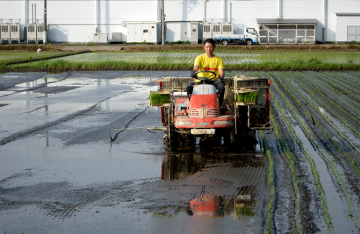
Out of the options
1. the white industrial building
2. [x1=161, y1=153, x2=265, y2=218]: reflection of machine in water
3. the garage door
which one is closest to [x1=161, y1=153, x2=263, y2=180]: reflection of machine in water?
[x1=161, y1=153, x2=265, y2=218]: reflection of machine in water

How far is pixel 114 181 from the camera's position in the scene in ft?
23.6

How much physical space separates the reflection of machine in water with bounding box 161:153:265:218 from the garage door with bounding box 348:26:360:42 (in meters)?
49.0

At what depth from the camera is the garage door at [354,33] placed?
53594mm

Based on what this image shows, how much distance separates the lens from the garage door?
53.6m

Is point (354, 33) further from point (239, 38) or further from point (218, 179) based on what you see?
point (218, 179)

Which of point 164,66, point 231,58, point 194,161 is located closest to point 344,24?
point 231,58

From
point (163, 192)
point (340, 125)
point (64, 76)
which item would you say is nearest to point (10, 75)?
point (64, 76)

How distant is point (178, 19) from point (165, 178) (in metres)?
48.8

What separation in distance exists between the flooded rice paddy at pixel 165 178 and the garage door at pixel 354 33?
42.8m

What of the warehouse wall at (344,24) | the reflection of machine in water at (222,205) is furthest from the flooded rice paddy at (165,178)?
the warehouse wall at (344,24)

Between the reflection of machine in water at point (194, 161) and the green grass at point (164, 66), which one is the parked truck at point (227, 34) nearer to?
the green grass at point (164, 66)

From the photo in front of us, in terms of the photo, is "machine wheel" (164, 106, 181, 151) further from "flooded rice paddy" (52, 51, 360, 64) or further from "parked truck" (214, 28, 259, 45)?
"parked truck" (214, 28, 259, 45)

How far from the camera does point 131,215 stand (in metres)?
5.82

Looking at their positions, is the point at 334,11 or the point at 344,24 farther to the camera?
the point at 334,11
